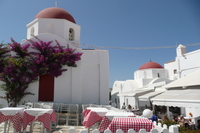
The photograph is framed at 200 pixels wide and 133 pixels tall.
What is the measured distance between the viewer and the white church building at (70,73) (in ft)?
44.9

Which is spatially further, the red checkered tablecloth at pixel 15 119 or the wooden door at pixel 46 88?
the wooden door at pixel 46 88

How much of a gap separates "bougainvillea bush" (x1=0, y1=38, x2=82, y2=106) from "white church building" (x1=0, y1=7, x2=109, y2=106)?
1.90 ft

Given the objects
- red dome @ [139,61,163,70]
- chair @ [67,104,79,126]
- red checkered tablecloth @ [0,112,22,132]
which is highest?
red dome @ [139,61,163,70]

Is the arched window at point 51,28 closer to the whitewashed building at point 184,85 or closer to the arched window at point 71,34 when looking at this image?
the arched window at point 71,34

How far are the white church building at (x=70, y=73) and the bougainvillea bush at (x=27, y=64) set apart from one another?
578 mm

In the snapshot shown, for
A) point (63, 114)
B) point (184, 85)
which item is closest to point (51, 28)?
point (63, 114)

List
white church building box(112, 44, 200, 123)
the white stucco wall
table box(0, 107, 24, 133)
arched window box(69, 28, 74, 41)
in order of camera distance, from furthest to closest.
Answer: the white stucco wall
arched window box(69, 28, 74, 41)
white church building box(112, 44, 200, 123)
table box(0, 107, 24, 133)

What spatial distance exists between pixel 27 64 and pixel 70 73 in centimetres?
327

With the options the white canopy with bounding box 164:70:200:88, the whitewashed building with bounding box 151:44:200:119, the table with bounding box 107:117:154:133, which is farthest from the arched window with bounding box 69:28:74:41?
the table with bounding box 107:117:154:133

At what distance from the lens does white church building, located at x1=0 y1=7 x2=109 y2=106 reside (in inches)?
539

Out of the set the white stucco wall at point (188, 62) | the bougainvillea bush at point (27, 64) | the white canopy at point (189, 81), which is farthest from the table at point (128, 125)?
the white stucco wall at point (188, 62)

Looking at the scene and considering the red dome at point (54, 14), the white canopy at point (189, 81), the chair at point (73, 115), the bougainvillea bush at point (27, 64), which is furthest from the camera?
the red dome at point (54, 14)

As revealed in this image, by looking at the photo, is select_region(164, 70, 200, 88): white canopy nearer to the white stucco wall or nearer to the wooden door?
the wooden door

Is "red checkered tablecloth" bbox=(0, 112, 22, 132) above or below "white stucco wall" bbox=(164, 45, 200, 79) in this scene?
below
